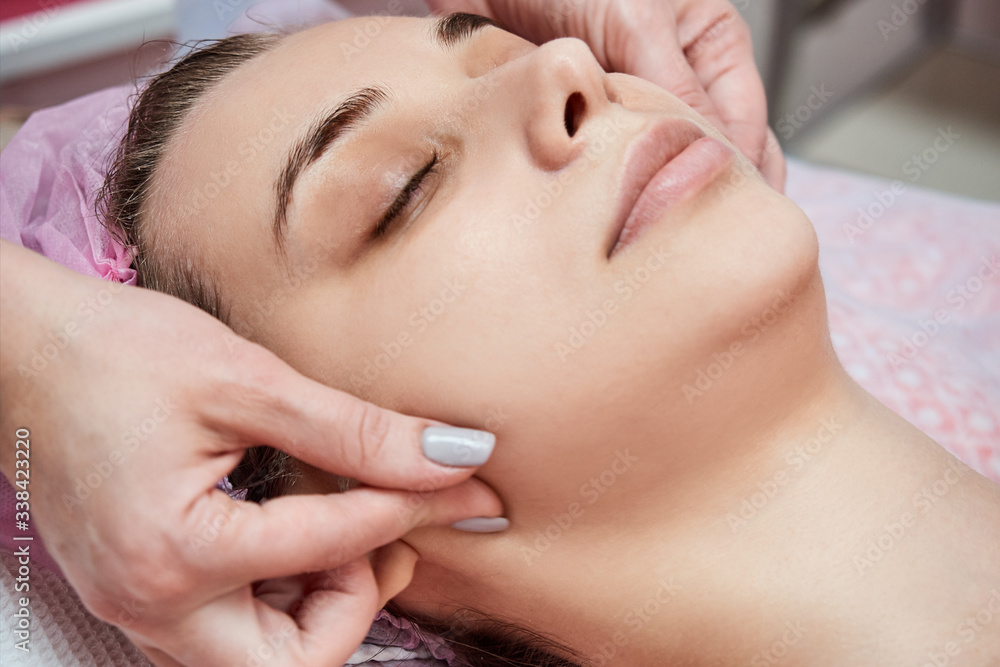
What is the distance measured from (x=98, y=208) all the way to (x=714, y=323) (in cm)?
85

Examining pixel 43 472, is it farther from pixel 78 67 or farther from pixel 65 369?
pixel 78 67

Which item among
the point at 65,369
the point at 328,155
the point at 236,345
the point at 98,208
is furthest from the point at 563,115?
the point at 98,208

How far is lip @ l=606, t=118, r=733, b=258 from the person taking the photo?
0.87 metres

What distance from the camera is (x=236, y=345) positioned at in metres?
0.80

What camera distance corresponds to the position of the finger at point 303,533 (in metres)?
0.74

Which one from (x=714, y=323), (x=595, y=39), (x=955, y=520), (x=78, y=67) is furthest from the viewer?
(x=78, y=67)

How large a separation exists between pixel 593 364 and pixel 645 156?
23 centimetres
